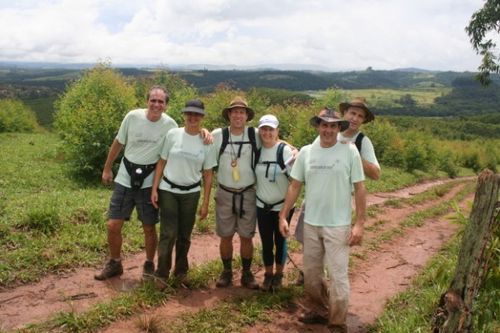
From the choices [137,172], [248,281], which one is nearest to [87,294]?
[137,172]

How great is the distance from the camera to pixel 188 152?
5547 mm

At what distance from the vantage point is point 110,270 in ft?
20.4

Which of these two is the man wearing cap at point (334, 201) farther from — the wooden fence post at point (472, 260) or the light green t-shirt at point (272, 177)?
the wooden fence post at point (472, 260)

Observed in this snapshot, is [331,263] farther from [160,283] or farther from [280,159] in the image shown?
[160,283]

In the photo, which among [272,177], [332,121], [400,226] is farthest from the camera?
[400,226]

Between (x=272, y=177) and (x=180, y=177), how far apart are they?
3.87ft

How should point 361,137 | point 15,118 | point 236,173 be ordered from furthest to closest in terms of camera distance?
point 15,118 < point 236,173 < point 361,137

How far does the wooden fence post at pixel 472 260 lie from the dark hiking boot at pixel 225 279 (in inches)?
120

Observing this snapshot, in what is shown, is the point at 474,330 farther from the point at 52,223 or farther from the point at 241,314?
the point at 52,223

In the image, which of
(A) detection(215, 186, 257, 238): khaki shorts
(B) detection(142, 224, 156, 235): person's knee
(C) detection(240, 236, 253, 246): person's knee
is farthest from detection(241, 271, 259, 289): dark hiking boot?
(B) detection(142, 224, 156, 235): person's knee

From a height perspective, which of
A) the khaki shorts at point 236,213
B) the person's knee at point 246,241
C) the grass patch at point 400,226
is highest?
the khaki shorts at point 236,213

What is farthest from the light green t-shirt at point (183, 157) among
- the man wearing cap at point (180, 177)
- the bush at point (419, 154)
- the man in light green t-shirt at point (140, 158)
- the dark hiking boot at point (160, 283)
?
the bush at point (419, 154)

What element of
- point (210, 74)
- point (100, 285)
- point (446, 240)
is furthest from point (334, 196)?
point (210, 74)

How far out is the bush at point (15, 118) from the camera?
38406 mm
